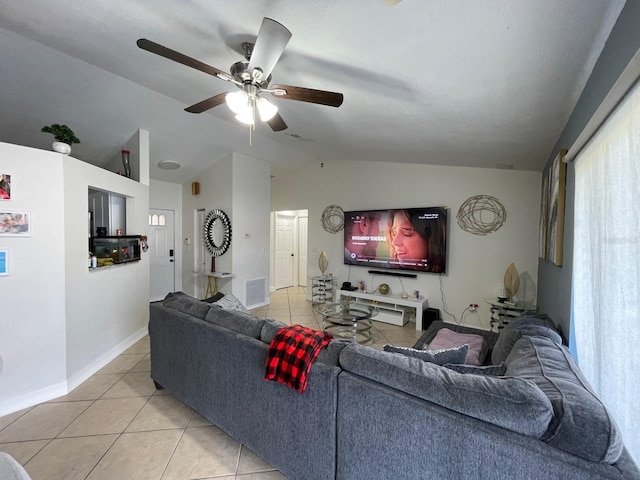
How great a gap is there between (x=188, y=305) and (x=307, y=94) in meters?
1.81

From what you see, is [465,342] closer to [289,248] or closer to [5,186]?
[5,186]

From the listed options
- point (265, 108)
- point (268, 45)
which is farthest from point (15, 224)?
point (268, 45)

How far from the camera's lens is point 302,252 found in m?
7.27

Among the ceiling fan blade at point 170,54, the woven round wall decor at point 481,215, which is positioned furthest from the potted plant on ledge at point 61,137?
the woven round wall decor at point 481,215

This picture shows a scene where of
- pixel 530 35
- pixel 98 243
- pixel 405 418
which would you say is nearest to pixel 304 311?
pixel 98 243

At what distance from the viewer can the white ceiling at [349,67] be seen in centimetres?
124

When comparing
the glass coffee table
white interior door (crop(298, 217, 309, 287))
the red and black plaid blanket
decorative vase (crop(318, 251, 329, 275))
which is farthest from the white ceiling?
white interior door (crop(298, 217, 309, 287))

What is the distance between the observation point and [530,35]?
121 cm

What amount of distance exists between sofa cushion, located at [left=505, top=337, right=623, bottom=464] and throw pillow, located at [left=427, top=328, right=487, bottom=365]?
964mm

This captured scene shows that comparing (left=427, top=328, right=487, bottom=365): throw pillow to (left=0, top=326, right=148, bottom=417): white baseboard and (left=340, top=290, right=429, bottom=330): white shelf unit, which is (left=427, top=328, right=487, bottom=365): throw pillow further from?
(left=0, top=326, right=148, bottom=417): white baseboard

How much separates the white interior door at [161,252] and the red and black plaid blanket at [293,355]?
4.96 meters

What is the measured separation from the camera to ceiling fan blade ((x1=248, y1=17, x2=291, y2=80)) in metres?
1.33

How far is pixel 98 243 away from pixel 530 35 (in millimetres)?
3943

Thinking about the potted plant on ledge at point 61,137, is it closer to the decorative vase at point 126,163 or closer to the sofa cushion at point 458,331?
the decorative vase at point 126,163
